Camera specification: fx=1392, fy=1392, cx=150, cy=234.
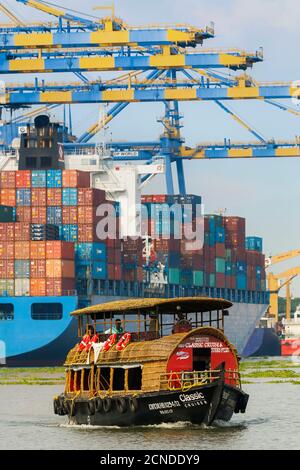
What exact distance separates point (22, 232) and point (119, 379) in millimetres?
54838

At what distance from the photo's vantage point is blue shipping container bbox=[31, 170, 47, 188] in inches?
4151

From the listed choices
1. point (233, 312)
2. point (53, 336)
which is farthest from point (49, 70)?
point (233, 312)

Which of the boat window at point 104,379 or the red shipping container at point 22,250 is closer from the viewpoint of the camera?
the boat window at point 104,379

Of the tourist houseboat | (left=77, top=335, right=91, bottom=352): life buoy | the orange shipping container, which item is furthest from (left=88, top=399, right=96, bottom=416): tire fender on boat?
the orange shipping container

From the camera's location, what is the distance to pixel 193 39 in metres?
99.9

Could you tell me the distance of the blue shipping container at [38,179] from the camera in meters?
105

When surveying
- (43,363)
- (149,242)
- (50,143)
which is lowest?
(43,363)

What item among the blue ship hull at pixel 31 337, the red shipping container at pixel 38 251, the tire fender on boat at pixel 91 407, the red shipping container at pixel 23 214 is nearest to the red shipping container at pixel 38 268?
the red shipping container at pixel 38 251

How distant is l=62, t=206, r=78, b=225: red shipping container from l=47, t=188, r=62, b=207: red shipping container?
2.25 feet

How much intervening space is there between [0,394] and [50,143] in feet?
174

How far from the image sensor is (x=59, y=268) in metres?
99.0

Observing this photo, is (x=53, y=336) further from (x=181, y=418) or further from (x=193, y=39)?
(x=181, y=418)

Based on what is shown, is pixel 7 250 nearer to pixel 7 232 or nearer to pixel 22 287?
pixel 7 232

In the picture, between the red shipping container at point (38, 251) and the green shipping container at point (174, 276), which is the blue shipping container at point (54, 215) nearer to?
the red shipping container at point (38, 251)
